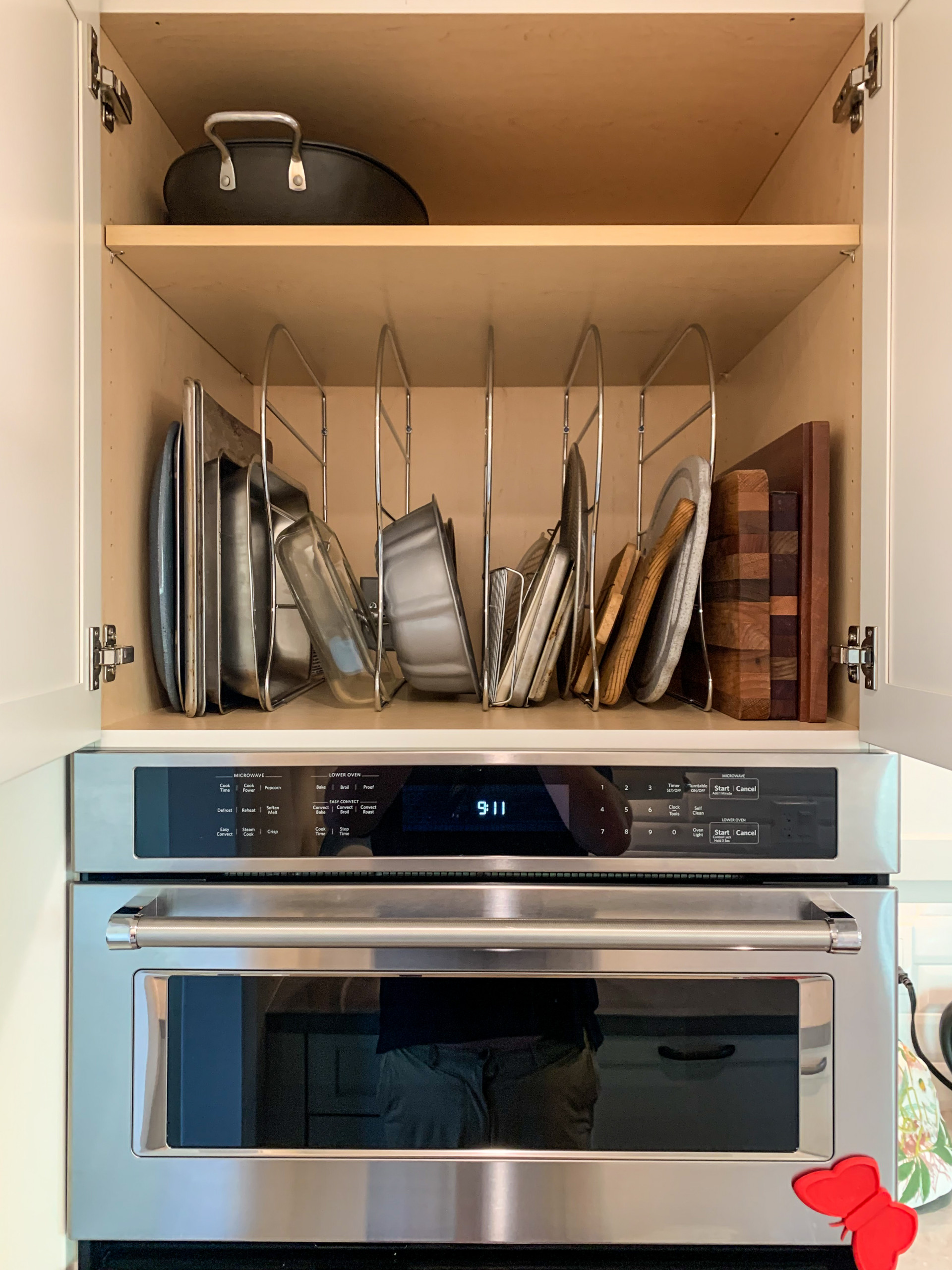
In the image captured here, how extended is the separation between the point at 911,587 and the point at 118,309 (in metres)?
0.77

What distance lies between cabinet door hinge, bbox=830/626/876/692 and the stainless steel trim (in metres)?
0.22

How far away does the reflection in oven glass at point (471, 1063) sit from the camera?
2.29ft

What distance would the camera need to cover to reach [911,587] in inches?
24.2

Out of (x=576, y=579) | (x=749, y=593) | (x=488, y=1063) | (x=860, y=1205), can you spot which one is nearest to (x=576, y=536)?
(x=576, y=579)

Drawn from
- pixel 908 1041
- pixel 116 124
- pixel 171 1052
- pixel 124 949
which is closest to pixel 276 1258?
pixel 171 1052

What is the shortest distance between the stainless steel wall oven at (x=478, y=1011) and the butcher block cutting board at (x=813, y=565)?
0.08 metres

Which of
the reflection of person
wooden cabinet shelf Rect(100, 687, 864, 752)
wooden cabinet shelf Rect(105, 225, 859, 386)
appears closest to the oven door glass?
the reflection of person

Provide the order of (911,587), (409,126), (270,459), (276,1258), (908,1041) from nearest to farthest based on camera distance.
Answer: (911,587) < (276,1258) < (409,126) < (908,1041) < (270,459)

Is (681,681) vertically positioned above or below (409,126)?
below

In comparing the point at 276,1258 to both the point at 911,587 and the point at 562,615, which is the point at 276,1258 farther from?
the point at 911,587

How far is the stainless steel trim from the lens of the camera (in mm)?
659

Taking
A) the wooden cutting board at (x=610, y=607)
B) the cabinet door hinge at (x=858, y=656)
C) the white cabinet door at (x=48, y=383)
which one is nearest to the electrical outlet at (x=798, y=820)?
the cabinet door hinge at (x=858, y=656)

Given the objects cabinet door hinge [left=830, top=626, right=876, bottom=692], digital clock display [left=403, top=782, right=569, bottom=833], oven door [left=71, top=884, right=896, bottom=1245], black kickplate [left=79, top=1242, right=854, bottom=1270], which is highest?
cabinet door hinge [left=830, top=626, right=876, bottom=692]

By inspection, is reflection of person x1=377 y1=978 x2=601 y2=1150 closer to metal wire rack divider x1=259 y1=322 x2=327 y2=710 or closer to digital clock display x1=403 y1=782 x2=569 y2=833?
digital clock display x1=403 y1=782 x2=569 y2=833
